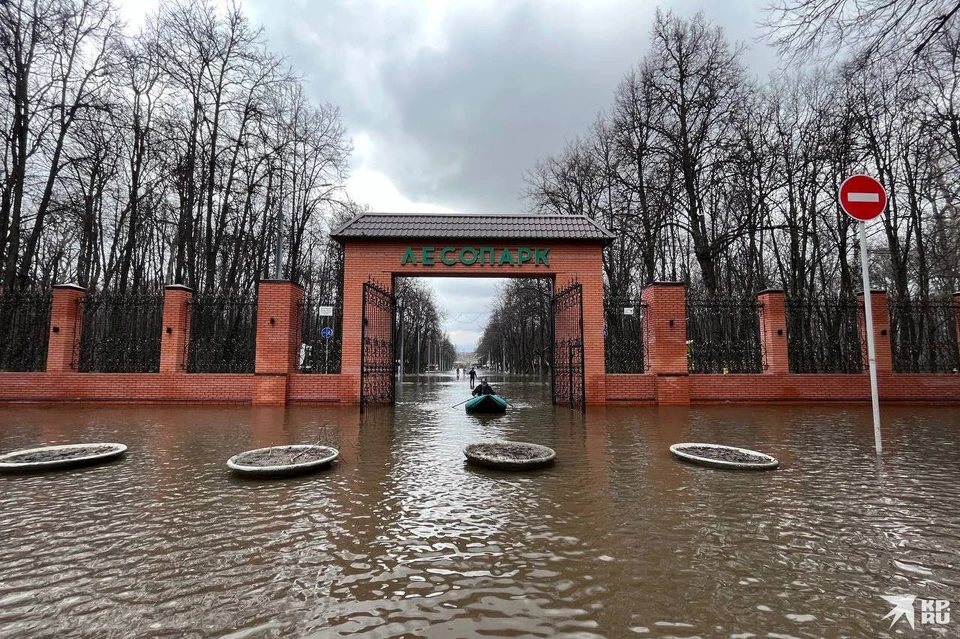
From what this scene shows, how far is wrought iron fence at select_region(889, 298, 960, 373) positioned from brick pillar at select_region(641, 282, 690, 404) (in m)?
7.01

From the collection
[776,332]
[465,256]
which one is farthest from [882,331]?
[465,256]

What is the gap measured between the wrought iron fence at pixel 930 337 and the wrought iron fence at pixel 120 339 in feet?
76.9

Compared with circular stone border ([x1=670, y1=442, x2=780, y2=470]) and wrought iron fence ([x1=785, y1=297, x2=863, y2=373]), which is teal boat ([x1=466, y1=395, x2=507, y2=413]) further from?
wrought iron fence ([x1=785, y1=297, x2=863, y2=373])

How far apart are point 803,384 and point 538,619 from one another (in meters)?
14.8

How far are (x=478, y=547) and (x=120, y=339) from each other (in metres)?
15.2

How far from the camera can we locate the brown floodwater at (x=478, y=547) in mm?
2396

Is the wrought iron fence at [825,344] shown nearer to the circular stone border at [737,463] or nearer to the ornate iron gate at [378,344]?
the circular stone border at [737,463]

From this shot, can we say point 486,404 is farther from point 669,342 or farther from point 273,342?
point 273,342

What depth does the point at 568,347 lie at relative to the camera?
13.7 meters

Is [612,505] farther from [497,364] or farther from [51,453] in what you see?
[497,364]

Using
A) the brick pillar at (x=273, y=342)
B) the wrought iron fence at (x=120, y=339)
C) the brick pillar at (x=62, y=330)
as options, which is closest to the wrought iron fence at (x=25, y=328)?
the brick pillar at (x=62, y=330)

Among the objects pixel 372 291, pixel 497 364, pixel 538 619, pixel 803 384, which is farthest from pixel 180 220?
pixel 497 364

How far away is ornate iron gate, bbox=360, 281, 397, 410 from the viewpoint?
13.4m

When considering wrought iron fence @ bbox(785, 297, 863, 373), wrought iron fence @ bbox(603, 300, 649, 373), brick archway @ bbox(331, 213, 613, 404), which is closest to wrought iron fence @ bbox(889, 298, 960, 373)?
wrought iron fence @ bbox(785, 297, 863, 373)
